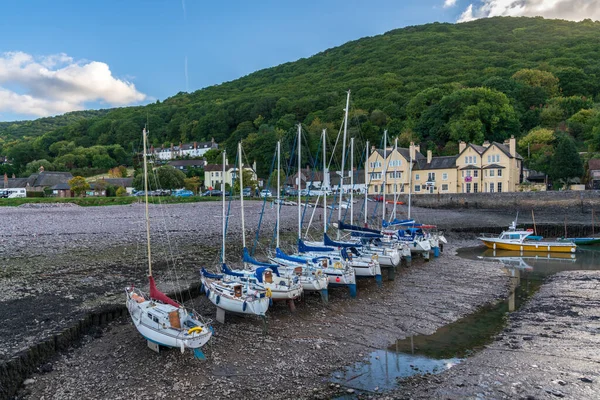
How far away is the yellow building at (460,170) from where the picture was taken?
2692 inches

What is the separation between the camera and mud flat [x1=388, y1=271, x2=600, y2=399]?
1072cm

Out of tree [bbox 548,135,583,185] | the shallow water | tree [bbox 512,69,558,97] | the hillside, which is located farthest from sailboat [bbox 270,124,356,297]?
tree [bbox 512,69,558,97]

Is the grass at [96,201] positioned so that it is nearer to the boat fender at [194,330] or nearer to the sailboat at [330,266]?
the sailboat at [330,266]

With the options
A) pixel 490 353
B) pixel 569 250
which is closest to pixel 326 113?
pixel 569 250

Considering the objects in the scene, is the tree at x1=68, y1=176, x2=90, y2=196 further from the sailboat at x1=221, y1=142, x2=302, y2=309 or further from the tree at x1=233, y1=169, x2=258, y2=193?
the sailboat at x1=221, y1=142, x2=302, y2=309

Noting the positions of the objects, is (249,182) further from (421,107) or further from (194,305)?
(421,107)

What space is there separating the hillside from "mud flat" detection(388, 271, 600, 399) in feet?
175

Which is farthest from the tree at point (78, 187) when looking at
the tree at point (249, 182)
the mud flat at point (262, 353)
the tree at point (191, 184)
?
the mud flat at point (262, 353)

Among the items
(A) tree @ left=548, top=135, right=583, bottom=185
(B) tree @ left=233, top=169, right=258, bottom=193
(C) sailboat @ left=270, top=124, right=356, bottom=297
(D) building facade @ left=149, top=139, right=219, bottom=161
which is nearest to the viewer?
(C) sailboat @ left=270, top=124, right=356, bottom=297

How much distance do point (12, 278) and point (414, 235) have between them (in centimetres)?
2675

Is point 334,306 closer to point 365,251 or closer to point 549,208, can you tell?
point 365,251

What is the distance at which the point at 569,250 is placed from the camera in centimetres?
3516

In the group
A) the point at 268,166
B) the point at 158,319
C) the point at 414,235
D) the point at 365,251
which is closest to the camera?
the point at 158,319

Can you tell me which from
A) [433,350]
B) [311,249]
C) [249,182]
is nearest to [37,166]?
[249,182]
